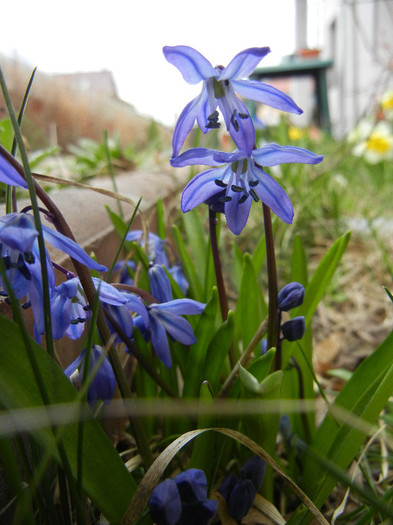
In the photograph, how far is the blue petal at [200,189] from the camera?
57 centimetres

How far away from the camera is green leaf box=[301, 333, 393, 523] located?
0.56 m

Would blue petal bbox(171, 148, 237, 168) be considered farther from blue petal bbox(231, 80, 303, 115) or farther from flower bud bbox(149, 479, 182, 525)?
flower bud bbox(149, 479, 182, 525)

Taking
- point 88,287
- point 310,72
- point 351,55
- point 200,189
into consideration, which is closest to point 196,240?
point 200,189

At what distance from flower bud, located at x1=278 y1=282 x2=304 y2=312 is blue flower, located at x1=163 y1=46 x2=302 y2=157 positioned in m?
0.19

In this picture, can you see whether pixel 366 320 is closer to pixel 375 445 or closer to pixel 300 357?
pixel 375 445

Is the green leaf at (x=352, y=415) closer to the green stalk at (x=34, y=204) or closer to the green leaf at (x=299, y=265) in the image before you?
the green leaf at (x=299, y=265)

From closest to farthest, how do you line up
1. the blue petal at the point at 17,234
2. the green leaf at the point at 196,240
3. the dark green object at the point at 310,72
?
the blue petal at the point at 17,234 → the green leaf at the point at 196,240 → the dark green object at the point at 310,72

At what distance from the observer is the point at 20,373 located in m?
0.45

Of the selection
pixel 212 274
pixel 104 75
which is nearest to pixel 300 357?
pixel 212 274

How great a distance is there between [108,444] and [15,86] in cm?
328

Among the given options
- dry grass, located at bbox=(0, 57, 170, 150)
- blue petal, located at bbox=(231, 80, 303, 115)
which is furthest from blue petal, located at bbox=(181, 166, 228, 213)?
dry grass, located at bbox=(0, 57, 170, 150)

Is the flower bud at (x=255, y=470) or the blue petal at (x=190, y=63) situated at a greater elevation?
the blue petal at (x=190, y=63)

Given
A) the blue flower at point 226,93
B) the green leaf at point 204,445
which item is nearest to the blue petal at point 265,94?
the blue flower at point 226,93

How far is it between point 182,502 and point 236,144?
0.38 m
